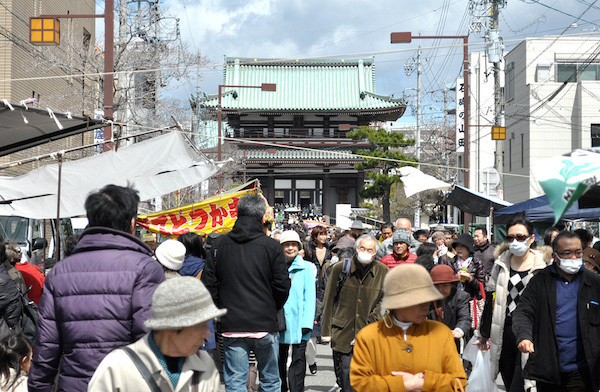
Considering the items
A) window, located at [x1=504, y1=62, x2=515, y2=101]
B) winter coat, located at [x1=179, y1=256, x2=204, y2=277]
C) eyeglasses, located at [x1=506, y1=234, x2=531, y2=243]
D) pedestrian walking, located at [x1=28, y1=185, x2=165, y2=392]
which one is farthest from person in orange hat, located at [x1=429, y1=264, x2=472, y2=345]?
window, located at [x1=504, y1=62, x2=515, y2=101]

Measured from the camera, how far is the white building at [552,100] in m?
29.9

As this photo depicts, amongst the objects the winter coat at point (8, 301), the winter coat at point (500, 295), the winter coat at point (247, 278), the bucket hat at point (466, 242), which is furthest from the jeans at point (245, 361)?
the bucket hat at point (466, 242)

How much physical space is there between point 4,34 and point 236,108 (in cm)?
2115

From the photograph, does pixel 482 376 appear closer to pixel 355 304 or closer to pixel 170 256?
pixel 355 304

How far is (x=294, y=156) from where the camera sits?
43.1 metres

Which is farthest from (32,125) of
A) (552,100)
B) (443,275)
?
(552,100)

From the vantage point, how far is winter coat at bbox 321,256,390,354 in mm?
6535

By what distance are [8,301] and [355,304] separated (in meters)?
2.92

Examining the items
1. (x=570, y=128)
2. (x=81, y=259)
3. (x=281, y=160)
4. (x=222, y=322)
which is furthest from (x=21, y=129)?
(x=281, y=160)

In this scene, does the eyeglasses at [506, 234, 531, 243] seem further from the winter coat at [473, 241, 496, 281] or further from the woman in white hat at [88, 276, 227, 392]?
the winter coat at [473, 241, 496, 281]

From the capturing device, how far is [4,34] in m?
22.9

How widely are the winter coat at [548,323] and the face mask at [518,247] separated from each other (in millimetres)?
609

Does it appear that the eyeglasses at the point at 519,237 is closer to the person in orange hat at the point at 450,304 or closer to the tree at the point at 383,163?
the person in orange hat at the point at 450,304

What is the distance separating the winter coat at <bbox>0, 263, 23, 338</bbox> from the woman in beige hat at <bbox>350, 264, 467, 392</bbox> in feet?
9.96
